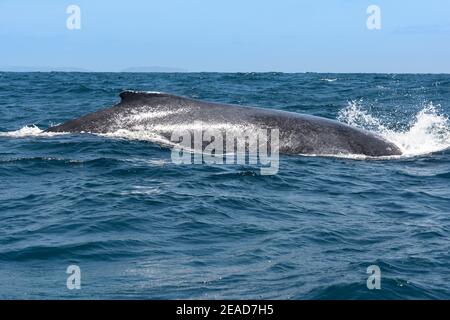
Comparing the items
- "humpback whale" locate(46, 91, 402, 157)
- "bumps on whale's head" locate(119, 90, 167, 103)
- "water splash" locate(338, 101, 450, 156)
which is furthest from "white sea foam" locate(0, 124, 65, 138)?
"water splash" locate(338, 101, 450, 156)

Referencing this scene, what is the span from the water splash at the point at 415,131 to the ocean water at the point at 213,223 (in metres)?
0.23

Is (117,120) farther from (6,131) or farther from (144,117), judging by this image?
(6,131)

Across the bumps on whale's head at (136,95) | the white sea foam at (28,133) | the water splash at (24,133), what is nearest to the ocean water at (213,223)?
the white sea foam at (28,133)

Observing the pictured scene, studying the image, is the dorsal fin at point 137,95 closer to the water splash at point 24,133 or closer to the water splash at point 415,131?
the water splash at point 24,133

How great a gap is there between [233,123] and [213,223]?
565 centimetres

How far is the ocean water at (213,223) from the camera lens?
7.14 metres

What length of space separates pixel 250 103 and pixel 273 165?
57.2ft

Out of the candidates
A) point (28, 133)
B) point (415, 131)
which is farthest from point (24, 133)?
point (415, 131)

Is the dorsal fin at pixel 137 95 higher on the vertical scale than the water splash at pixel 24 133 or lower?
higher

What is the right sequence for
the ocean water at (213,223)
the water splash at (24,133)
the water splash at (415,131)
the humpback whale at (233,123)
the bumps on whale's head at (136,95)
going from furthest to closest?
1. the water splash at (24,133)
2. the water splash at (415,131)
3. the bumps on whale's head at (136,95)
4. the humpback whale at (233,123)
5. the ocean water at (213,223)

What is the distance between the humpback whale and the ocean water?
1.23ft

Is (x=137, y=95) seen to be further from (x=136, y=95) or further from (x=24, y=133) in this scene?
(x=24, y=133)

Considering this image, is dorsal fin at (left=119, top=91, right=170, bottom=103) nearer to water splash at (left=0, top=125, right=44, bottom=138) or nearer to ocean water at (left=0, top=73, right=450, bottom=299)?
ocean water at (left=0, top=73, right=450, bottom=299)

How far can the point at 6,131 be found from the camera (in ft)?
62.5
